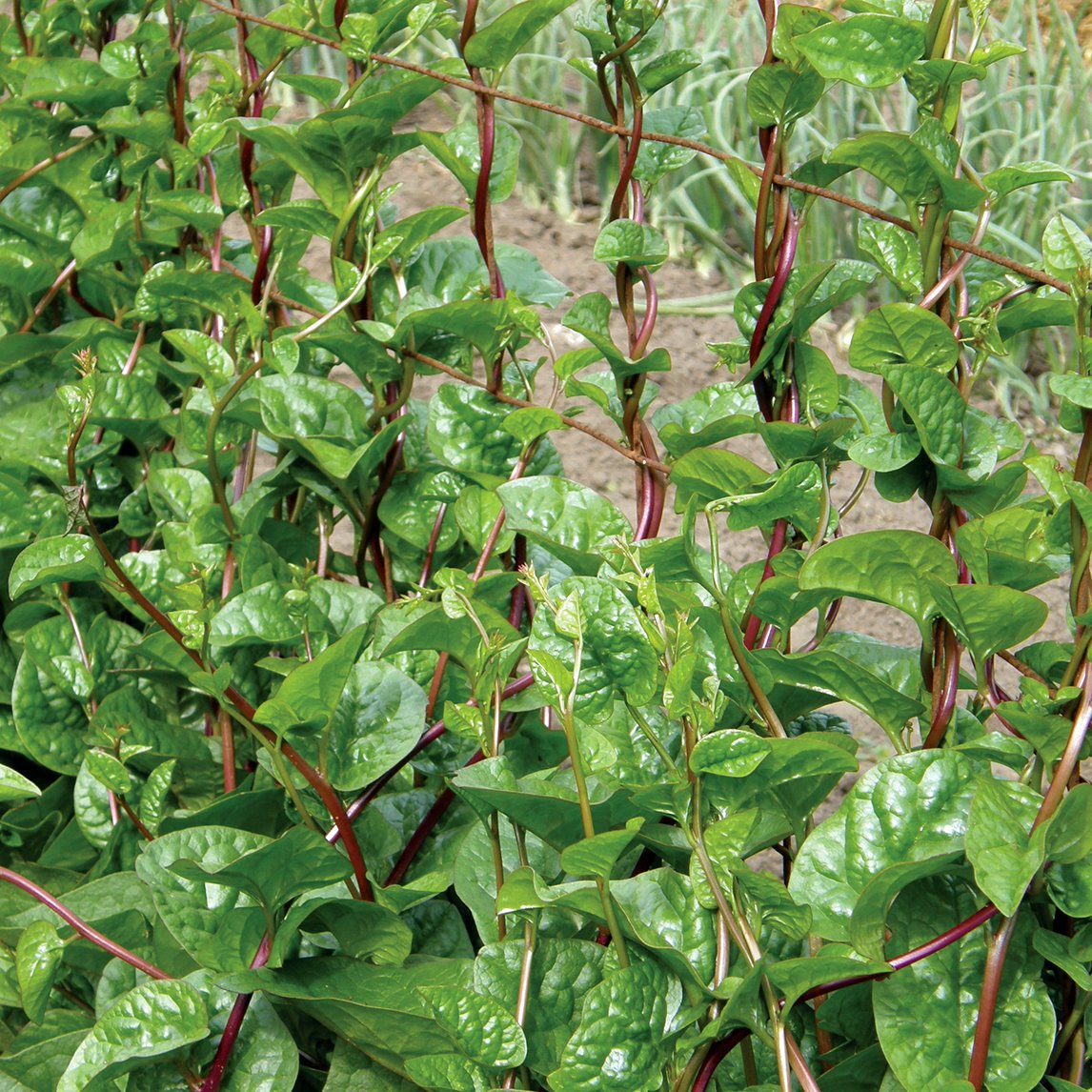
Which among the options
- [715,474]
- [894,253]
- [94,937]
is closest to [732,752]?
[715,474]

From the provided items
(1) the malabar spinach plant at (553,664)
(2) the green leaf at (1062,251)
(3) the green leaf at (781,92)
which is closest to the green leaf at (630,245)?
(1) the malabar spinach plant at (553,664)

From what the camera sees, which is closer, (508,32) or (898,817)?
(898,817)

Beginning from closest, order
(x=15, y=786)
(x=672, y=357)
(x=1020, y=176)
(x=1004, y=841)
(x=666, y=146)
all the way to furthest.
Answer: (x=1004, y=841), (x=1020, y=176), (x=15, y=786), (x=666, y=146), (x=672, y=357)

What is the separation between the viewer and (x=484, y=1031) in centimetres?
59

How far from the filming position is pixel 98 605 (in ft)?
3.41

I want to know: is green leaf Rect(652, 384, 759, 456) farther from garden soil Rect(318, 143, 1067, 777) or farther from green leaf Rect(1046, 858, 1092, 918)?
garden soil Rect(318, 143, 1067, 777)

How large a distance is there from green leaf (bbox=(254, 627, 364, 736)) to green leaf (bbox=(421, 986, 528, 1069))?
171 millimetres

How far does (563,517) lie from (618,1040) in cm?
30

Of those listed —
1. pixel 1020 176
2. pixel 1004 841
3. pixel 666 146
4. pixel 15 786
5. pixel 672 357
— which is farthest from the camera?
pixel 672 357

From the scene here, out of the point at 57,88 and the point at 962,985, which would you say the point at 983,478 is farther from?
the point at 57,88

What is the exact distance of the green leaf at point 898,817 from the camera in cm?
58

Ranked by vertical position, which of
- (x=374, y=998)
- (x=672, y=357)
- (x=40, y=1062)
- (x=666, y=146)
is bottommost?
(x=672, y=357)

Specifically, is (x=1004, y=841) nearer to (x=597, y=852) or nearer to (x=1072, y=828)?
(x=1072, y=828)

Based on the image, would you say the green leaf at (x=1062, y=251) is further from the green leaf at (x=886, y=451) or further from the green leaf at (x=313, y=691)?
the green leaf at (x=313, y=691)
